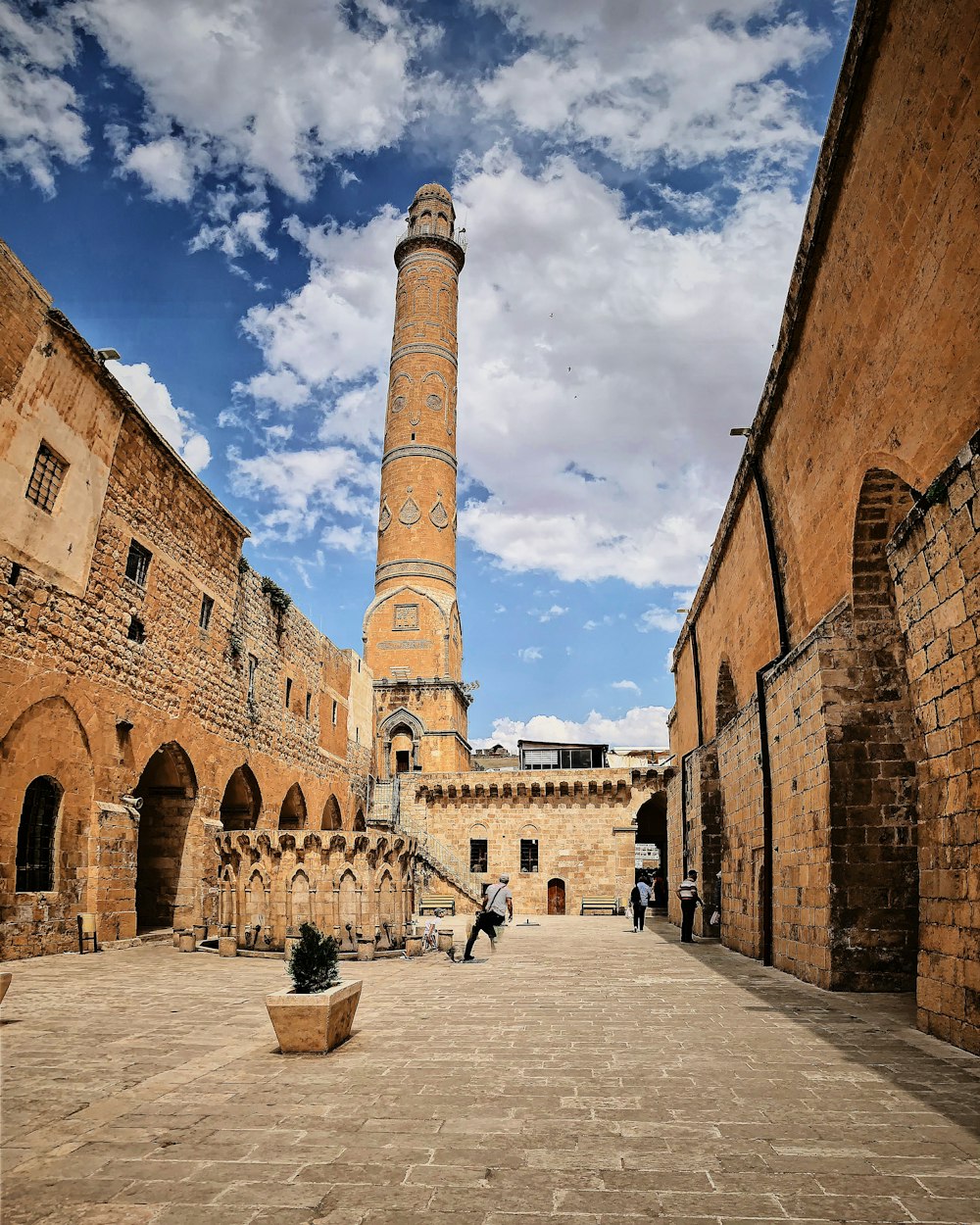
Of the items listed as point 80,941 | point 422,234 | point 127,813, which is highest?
point 422,234

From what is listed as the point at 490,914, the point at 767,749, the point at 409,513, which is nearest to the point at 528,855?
the point at 409,513

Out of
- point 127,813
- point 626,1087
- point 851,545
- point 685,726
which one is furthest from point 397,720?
point 626,1087

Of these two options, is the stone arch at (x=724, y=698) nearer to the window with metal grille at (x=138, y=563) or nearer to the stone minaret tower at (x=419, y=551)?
the window with metal grille at (x=138, y=563)

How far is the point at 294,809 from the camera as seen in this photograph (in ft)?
77.4

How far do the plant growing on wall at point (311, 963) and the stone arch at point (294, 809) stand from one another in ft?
58.8

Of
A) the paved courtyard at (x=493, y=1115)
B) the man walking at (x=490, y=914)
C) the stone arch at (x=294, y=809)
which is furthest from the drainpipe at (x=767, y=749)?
the stone arch at (x=294, y=809)

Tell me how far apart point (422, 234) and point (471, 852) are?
2915 centimetres

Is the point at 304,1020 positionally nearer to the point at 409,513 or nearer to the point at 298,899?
the point at 298,899

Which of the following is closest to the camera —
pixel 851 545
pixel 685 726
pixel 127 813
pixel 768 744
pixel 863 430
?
pixel 863 430

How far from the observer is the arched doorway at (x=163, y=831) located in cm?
1540

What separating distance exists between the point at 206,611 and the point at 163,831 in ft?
14.8

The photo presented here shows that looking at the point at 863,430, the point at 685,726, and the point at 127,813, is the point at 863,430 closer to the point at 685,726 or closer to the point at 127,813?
the point at 127,813

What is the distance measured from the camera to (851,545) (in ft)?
26.6

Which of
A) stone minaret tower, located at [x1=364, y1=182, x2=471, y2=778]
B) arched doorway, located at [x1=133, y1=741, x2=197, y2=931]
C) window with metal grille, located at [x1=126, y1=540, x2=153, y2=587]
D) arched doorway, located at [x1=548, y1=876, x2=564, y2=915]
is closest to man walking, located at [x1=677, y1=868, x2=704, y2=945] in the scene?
arched doorway, located at [x1=133, y1=741, x2=197, y2=931]
